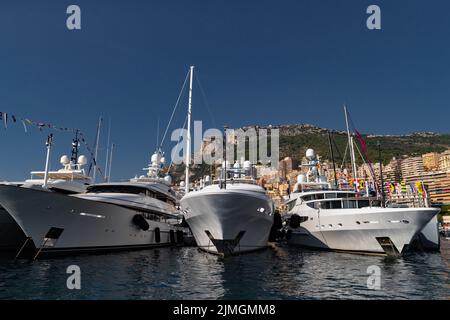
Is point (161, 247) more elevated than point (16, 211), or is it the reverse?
point (16, 211)

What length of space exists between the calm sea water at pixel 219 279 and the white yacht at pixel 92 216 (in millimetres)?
2055

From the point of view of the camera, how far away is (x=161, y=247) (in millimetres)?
31297

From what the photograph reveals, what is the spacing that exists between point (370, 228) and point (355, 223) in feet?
3.64

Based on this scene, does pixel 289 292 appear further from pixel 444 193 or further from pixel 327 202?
pixel 444 193

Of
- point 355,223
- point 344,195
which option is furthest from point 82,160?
point 355,223

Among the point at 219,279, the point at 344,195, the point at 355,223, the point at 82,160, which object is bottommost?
the point at 219,279

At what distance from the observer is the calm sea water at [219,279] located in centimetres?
1119

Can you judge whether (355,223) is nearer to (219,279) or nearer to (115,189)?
(219,279)

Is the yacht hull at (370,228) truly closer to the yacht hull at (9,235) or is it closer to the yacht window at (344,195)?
the yacht window at (344,195)

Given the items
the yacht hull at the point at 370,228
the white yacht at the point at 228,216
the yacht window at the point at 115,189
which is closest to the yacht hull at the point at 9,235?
the yacht window at the point at 115,189

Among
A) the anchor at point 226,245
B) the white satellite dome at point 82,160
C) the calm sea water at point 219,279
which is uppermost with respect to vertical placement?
the white satellite dome at point 82,160

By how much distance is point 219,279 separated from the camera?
13812 mm

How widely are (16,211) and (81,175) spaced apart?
12.3 m
